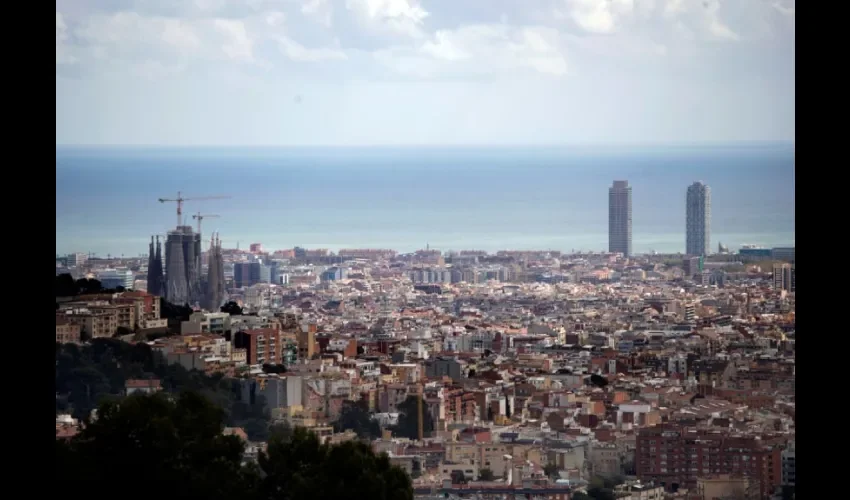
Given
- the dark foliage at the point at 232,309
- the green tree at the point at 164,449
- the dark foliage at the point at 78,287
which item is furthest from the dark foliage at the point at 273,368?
the green tree at the point at 164,449

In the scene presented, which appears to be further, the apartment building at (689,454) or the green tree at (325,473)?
the apartment building at (689,454)

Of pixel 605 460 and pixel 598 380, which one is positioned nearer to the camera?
pixel 605 460

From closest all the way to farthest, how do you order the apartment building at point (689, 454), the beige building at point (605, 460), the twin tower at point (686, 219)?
the apartment building at point (689, 454) → the beige building at point (605, 460) → the twin tower at point (686, 219)

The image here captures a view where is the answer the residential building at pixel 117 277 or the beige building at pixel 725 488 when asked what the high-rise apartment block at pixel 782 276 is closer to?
the beige building at pixel 725 488

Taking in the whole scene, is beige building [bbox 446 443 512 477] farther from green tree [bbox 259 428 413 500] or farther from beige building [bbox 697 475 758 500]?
green tree [bbox 259 428 413 500]

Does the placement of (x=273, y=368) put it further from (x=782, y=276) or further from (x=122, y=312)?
(x=782, y=276)

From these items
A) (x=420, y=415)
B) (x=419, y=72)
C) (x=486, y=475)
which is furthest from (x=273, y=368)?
(x=419, y=72)
